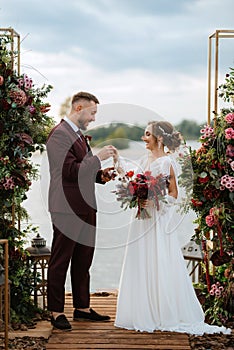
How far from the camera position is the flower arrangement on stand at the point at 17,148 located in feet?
16.2

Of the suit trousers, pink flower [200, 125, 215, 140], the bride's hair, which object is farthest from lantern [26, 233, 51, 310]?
pink flower [200, 125, 215, 140]

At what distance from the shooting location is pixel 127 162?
4.92 m

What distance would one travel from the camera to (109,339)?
4.73m

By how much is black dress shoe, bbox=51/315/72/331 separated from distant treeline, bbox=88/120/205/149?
4.10 ft

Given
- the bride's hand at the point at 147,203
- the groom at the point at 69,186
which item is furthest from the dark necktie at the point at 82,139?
the bride's hand at the point at 147,203

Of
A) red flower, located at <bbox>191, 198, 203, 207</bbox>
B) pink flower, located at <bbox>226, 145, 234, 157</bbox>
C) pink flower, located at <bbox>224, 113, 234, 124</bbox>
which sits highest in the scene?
pink flower, located at <bbox>224, 113, 234, 124</bbox>

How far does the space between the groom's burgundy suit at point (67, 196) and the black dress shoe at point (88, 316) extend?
0.24 metres

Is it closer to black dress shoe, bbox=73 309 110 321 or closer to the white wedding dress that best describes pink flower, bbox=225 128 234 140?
the white wedding dress

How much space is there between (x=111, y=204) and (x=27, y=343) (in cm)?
111

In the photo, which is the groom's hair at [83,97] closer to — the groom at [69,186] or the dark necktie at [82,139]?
the groom at [69,186]

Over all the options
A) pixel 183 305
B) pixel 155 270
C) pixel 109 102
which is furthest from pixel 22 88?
pixel 183 305

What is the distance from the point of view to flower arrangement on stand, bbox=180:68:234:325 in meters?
4.95

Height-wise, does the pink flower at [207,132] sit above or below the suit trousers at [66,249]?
above

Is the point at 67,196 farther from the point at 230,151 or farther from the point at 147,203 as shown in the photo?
the point at 230,151
